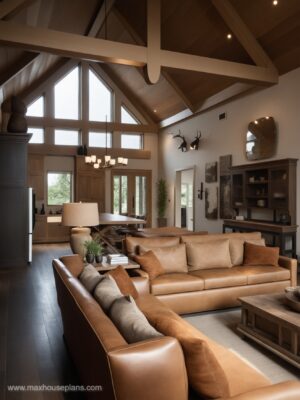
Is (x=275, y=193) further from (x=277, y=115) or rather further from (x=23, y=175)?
(x=23, y=175)

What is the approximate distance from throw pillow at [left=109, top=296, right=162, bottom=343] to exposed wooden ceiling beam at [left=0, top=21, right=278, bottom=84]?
449 centimetres

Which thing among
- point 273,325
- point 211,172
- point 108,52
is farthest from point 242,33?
point 273,325

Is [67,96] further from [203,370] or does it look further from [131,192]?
[203,370]

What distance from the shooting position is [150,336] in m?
1.55

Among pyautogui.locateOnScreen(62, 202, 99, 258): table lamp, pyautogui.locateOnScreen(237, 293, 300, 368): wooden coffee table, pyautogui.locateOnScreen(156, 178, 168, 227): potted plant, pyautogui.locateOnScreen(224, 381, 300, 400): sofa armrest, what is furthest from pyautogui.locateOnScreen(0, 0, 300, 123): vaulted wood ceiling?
pyautogui.locateOnScreen(224, 381, 300, 400): sofa armrest

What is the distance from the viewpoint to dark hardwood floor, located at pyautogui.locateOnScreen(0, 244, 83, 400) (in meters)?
2.43

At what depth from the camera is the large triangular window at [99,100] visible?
10648 millimetres

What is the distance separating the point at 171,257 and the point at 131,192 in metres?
7.28

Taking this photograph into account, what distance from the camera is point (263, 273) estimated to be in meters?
4.12

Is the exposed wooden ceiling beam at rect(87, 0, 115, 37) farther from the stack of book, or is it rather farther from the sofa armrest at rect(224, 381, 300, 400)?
the sofa armrest at rect(224, 381, 300, 400)

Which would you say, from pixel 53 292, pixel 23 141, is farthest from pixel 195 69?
pixel 53 292

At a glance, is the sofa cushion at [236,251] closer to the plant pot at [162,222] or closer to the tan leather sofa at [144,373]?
the tan leather sofa at [144,373]

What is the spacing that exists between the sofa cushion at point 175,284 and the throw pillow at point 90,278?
1.04m

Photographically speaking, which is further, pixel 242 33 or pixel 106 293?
pixel 242 33
